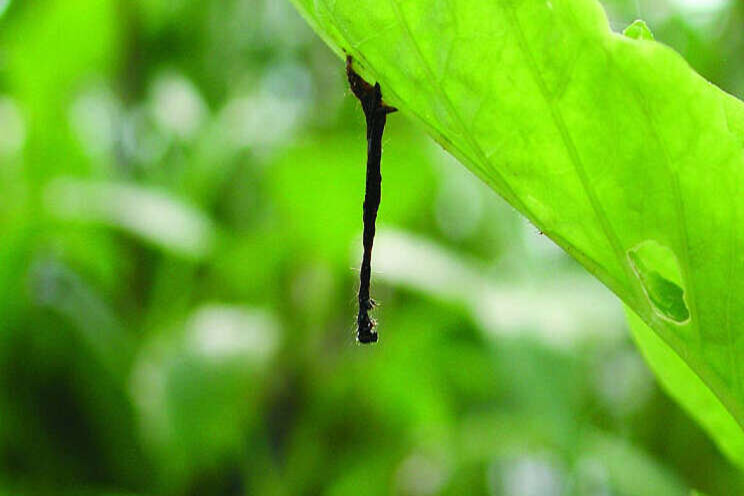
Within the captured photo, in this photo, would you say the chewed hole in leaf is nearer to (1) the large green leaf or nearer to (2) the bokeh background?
(1) the large green leaf

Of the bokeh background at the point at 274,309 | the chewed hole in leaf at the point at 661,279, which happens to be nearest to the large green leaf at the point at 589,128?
the chewed hole in leaf at the point at 661,279

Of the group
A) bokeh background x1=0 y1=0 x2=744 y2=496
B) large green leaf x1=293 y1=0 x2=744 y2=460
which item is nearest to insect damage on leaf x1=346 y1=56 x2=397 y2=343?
large green leaf x1=293 y1=0 x2=744 y2=460

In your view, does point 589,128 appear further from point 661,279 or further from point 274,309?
point 274,309

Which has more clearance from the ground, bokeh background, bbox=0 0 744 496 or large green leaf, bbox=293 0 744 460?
bokeh background, bbox=0 0 744 496

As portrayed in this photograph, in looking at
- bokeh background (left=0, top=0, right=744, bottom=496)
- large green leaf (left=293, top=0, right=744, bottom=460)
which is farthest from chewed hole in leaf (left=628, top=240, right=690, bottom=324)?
bokeh background (left=0, top=0, right=744, bottom=496)

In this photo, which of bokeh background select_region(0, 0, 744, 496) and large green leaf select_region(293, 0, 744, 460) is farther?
bokeh background select_region(0, 0, 744, 496)

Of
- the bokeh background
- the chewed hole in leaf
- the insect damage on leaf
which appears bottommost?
the chewed hole in leaf

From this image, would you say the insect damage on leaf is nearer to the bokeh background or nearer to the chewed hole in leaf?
the chewed hole in leaf

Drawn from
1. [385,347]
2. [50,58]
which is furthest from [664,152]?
[50,58]
